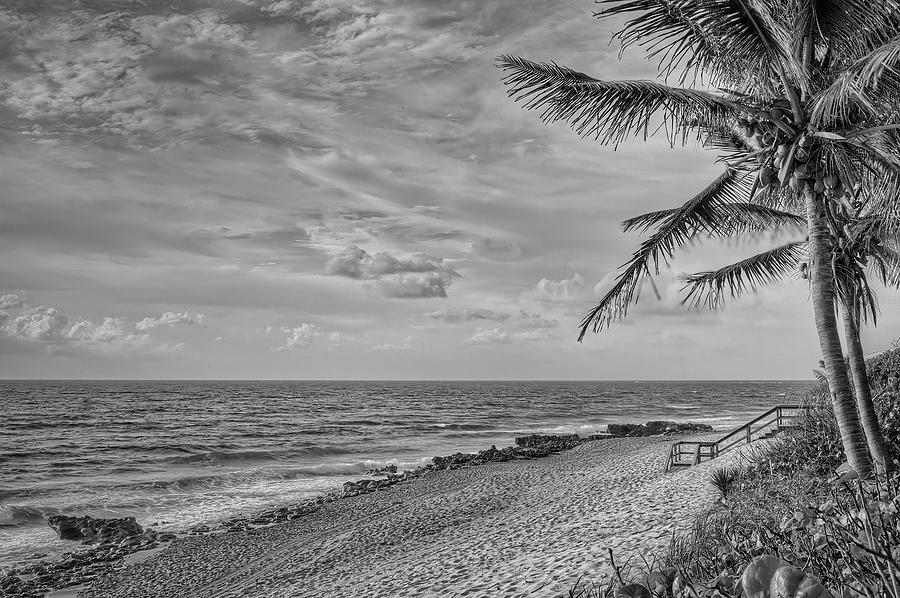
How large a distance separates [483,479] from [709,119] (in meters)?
20.4

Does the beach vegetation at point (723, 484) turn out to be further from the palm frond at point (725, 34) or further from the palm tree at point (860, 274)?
the palm frond at point (725, 34)

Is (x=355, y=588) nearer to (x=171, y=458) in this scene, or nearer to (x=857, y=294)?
(x=857, y=294)

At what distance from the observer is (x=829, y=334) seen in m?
8.08

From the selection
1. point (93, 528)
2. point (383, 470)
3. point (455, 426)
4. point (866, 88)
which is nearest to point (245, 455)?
point (383, 470)

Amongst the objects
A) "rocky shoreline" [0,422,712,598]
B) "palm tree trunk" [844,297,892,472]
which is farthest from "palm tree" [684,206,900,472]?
"rocky shoreline" [0,422,712,598]

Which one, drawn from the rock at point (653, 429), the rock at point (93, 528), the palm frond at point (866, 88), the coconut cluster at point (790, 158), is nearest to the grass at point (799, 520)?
the coconut cluster at point (790, 158)

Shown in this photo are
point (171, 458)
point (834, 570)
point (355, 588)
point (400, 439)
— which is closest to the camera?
point (834, 570)

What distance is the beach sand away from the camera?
10.4 m

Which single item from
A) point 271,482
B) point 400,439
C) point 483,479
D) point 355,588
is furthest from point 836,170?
point 400,439

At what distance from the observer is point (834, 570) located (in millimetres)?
2273

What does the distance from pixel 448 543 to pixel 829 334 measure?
9.21m

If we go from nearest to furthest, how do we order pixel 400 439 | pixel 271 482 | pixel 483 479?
1. pixel 483 479
2. pixel 271 482
3. pixel 400 439

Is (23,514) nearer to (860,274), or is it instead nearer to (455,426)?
(860,274)

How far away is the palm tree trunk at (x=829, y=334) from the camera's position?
8086 mm
